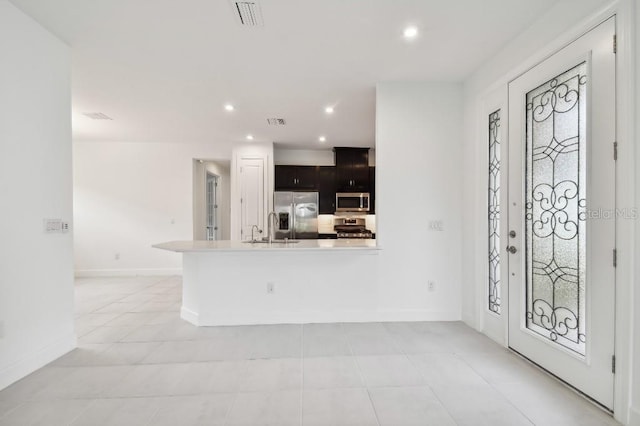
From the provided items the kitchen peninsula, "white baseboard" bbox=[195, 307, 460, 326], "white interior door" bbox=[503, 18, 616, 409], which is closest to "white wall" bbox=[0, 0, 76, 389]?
the kitchen peninsula

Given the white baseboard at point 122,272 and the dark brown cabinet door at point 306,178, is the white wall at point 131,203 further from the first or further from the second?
the dark brown cabinet door at point 306,178

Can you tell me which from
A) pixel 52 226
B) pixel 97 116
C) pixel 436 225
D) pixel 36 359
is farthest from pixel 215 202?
pixel 436 225

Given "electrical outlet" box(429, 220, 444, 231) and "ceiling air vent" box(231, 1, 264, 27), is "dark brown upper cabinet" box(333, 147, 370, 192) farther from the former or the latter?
"ceiling air vent" box(231, 1, 264, 27)

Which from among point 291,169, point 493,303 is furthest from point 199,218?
point 493,303

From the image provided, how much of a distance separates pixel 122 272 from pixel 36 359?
397 cm

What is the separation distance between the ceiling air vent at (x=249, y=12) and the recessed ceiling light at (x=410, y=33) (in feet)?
3.84

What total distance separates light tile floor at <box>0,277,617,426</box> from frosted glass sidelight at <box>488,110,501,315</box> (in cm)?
46

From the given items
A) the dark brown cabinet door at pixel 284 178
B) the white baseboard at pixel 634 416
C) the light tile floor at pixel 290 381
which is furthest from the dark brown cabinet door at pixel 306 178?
the white baseboard at pixel 634 416

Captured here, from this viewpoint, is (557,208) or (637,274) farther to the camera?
(557,208)

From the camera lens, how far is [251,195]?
625 centimetres

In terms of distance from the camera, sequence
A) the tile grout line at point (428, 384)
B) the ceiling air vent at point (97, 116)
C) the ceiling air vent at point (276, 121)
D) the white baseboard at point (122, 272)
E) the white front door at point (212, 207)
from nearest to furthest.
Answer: the tile grout line at point (428, 384) → the ceiling air vent at point (97, 116) → the ceiling air vent at point (276, 121) → the white baseboard at point (122, 272) → the white front door at point (212, 207)

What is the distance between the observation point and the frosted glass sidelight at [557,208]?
80.9 inches

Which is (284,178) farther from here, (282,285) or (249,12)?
(249,12)

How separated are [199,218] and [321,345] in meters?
4.64
